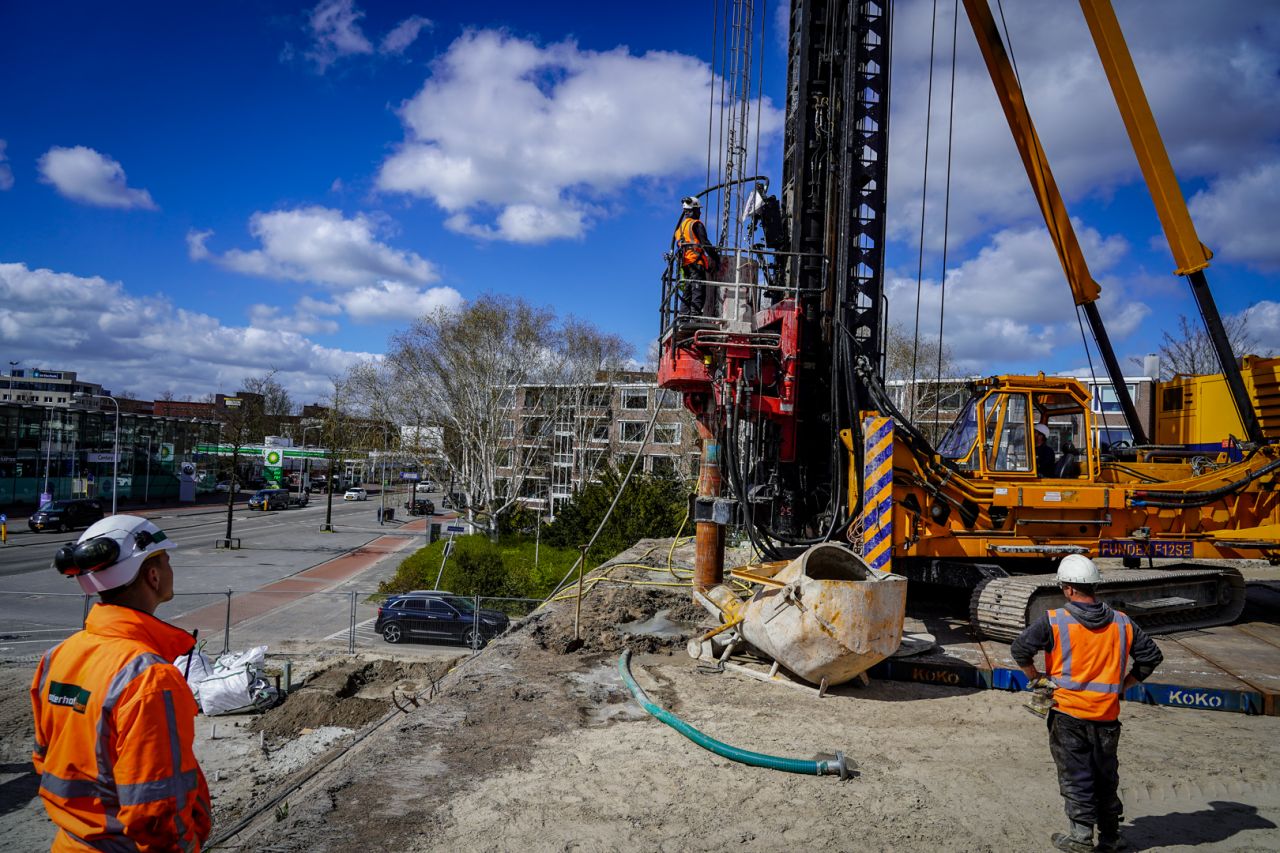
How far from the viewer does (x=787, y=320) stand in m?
9.45

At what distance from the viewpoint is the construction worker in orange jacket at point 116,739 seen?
237 centimetres

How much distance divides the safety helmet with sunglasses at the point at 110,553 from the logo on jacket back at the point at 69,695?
0.30m

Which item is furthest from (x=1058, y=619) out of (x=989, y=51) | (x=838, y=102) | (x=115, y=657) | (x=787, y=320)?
(x=989, y=51)

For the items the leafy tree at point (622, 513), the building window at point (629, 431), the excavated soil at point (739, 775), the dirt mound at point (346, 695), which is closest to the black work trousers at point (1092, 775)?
the excavated soil at point (739, 775)

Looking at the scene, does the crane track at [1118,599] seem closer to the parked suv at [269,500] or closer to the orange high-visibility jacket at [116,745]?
the orange high-visibility jacket at [116,745]

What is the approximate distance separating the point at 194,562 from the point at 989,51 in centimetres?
3411

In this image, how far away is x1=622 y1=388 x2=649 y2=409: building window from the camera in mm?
44384

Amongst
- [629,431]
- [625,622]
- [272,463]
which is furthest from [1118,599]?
Result: [272,463]

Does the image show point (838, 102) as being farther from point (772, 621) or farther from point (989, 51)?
point (772, 621)

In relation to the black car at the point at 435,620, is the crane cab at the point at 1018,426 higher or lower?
higher

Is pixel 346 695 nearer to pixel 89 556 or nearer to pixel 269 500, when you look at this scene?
pixel 89 556

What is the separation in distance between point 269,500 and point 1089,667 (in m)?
62.7

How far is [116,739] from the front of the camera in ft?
7.93

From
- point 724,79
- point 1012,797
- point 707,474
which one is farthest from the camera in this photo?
point 724,79
